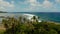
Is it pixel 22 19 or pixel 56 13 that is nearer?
pixel 22 19

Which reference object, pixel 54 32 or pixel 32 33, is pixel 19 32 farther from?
pixel 54 32

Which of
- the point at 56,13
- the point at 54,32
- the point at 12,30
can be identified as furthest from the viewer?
the point at 56,13

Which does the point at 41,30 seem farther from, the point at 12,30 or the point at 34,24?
the point at 12,30

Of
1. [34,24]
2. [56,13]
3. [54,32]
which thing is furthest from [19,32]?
[56,13]

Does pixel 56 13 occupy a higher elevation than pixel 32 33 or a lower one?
higher

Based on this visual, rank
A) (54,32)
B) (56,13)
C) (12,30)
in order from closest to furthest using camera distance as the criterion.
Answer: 1. (54,32)
2. (12,30)
3. (56,13)

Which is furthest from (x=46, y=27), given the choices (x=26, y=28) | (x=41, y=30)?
(x=26, y=28)

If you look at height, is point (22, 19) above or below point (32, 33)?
above
